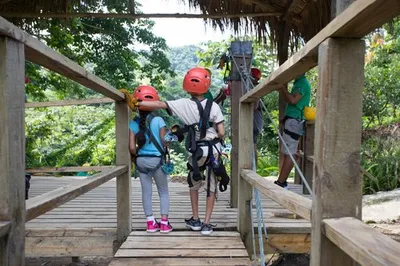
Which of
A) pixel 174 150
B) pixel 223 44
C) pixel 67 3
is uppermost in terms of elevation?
pixel 223 44

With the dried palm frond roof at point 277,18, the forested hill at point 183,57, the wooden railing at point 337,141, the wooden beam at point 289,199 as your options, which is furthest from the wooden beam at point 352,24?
the forested hill at point 183,57

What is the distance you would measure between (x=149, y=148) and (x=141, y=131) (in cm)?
14

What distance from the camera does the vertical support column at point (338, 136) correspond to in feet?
3.55

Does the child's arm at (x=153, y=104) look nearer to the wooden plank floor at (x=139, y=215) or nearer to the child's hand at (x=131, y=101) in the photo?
the child's hand at (x=131, y=101)

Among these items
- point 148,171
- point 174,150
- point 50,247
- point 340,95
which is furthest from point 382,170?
point 174,150

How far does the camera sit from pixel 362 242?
0.89 metres

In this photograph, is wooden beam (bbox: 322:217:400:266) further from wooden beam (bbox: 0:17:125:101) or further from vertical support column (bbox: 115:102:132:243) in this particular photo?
vertical support column (bbox: 115:102:132:243)

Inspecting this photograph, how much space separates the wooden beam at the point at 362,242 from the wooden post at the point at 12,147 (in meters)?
0.88

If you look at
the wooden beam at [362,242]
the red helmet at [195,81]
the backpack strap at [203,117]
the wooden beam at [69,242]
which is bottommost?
the wooden beam at [69,242]

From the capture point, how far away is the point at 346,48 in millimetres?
1079

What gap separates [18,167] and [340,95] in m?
0.94

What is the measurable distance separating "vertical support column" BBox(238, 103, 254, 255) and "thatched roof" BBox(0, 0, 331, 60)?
2420 mm

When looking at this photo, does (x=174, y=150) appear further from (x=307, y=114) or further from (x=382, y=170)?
(x=307, y=114)

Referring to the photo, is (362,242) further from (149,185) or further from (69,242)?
(69,242)
